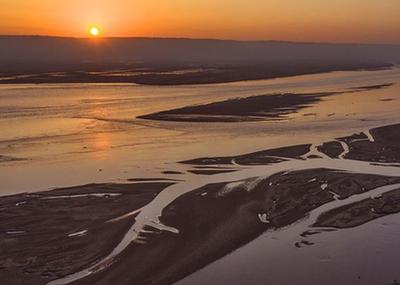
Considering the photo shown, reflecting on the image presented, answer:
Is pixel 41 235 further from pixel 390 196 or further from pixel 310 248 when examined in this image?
pixel 390 196

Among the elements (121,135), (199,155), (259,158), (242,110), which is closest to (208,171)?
(199,155)

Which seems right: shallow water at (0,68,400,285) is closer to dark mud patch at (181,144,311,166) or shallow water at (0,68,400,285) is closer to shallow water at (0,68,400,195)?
shallow water at (0,68,400,195)

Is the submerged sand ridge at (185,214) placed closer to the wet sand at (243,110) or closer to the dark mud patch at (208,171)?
the dark mud patch at (208,171)

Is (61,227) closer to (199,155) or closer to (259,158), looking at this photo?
(199,155)

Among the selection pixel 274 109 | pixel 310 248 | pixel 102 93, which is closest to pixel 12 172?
pixel 310 248

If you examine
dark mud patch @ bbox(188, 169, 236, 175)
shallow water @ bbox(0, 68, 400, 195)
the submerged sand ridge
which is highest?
shallow water @ bbox(0, 68, 400, 195)

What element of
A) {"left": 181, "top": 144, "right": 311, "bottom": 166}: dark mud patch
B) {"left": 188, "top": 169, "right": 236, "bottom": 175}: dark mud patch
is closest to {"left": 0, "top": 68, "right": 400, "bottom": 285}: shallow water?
{"left": 188, "top": 169, "right": 236, "bottom": 175}: dark mud patch
